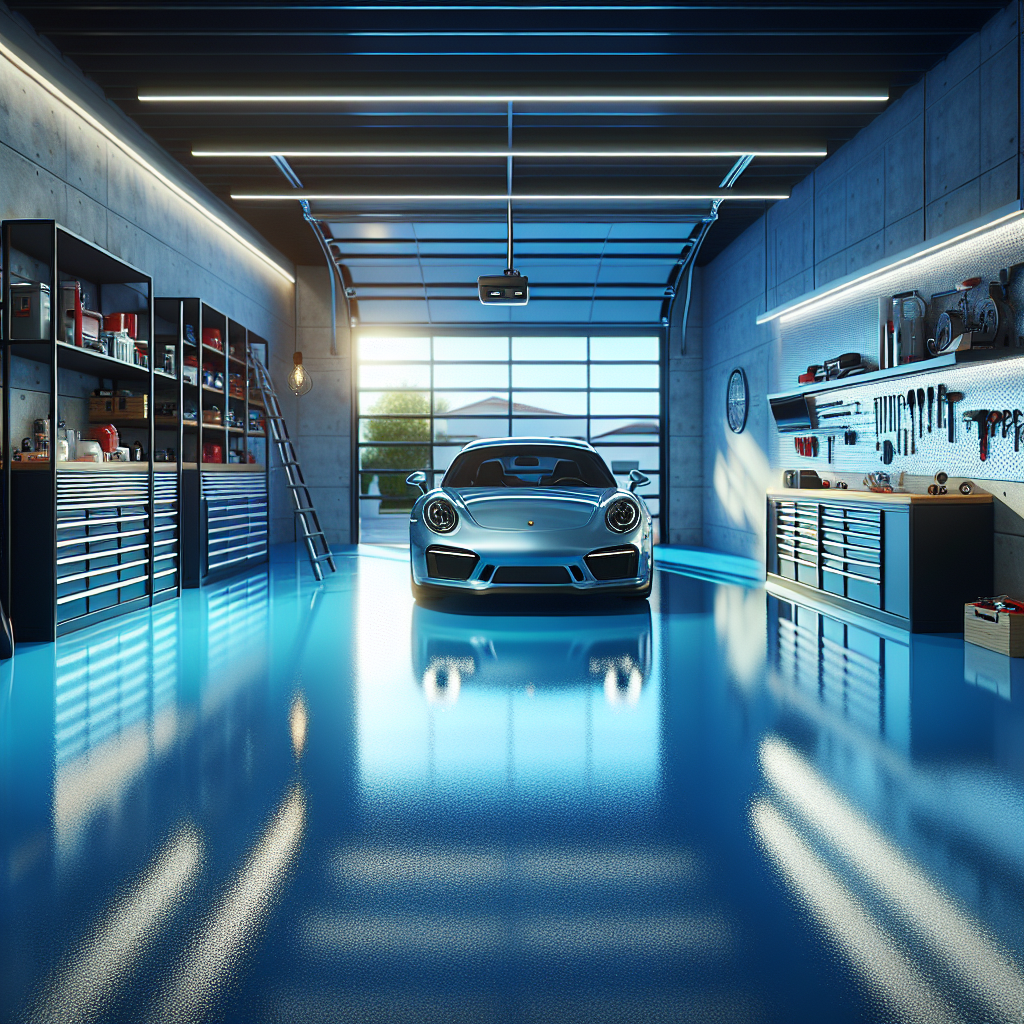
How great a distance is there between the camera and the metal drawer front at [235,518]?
655cm

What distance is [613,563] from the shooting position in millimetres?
4652

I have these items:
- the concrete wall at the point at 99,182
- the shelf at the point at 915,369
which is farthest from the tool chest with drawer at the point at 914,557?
the concrete wall at the point at 99,182

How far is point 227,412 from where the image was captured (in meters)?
7.20

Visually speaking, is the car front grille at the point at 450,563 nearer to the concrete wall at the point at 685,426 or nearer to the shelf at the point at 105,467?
the shelf at the point at 105,467

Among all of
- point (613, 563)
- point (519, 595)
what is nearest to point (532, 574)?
point (519, 595)

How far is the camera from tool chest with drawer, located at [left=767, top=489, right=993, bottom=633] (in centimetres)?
448

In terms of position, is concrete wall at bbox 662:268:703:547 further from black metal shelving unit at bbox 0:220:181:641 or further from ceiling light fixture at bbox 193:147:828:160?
black metal shelving unit at bbox 0:220:181:641

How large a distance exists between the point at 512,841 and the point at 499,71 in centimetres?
533

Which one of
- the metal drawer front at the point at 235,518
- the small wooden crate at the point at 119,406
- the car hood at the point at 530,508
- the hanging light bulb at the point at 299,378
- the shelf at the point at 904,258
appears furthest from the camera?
the hanging light bulb at the point at 299,378

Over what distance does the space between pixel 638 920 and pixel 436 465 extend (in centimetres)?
1112

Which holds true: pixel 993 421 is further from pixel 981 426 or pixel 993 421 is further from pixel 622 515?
pixel 622 515

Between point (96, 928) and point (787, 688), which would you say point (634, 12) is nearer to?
point (787, 688)

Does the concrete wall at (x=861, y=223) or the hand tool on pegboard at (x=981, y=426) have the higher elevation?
the concrete wall at (x=861, y=223)

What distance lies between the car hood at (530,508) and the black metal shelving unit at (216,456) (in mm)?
2655
